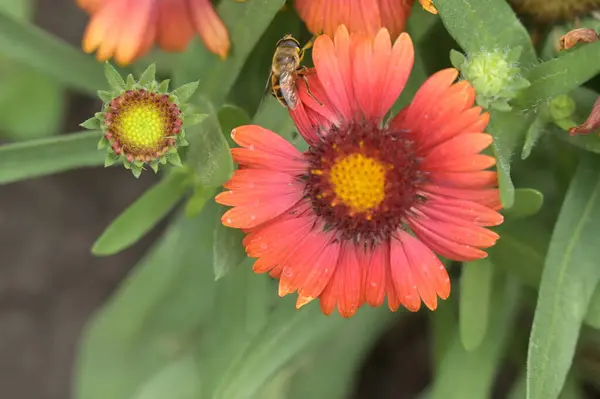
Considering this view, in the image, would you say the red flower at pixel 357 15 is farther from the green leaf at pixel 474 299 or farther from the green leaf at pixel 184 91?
the green leaf at pixel 474 299

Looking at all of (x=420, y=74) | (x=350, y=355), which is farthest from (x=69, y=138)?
(x=350, y=355)

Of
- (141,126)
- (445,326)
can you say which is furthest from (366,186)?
(445,326)

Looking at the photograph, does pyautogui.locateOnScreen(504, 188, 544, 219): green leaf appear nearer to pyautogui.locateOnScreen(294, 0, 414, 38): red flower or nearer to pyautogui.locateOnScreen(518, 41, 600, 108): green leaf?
pyautogui.locateOnScreen(518, 41, 600, 108): green leaf

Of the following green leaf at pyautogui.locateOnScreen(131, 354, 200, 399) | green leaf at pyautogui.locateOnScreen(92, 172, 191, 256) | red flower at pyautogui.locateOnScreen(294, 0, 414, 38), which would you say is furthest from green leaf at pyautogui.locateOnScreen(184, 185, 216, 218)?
green leaf at pyautogui.locateOnScreen(131, 354, 200, 399)

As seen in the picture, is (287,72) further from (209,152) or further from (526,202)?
(526,202)

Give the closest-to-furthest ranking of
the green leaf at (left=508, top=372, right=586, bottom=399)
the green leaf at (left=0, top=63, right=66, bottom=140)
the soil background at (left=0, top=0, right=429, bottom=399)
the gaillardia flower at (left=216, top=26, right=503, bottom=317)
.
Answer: the gaillardia flower at (left=216, top=26, right=503, bottom=317) < the green leaf at (left=508, top=372, right=586, bottom=399) < the green leaf at (left=0, top=63, right=66, bottom=140) < the soil background at (left=0, top=0, right=429, bottom=399)

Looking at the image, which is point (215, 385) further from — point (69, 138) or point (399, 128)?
point (399, 128)
